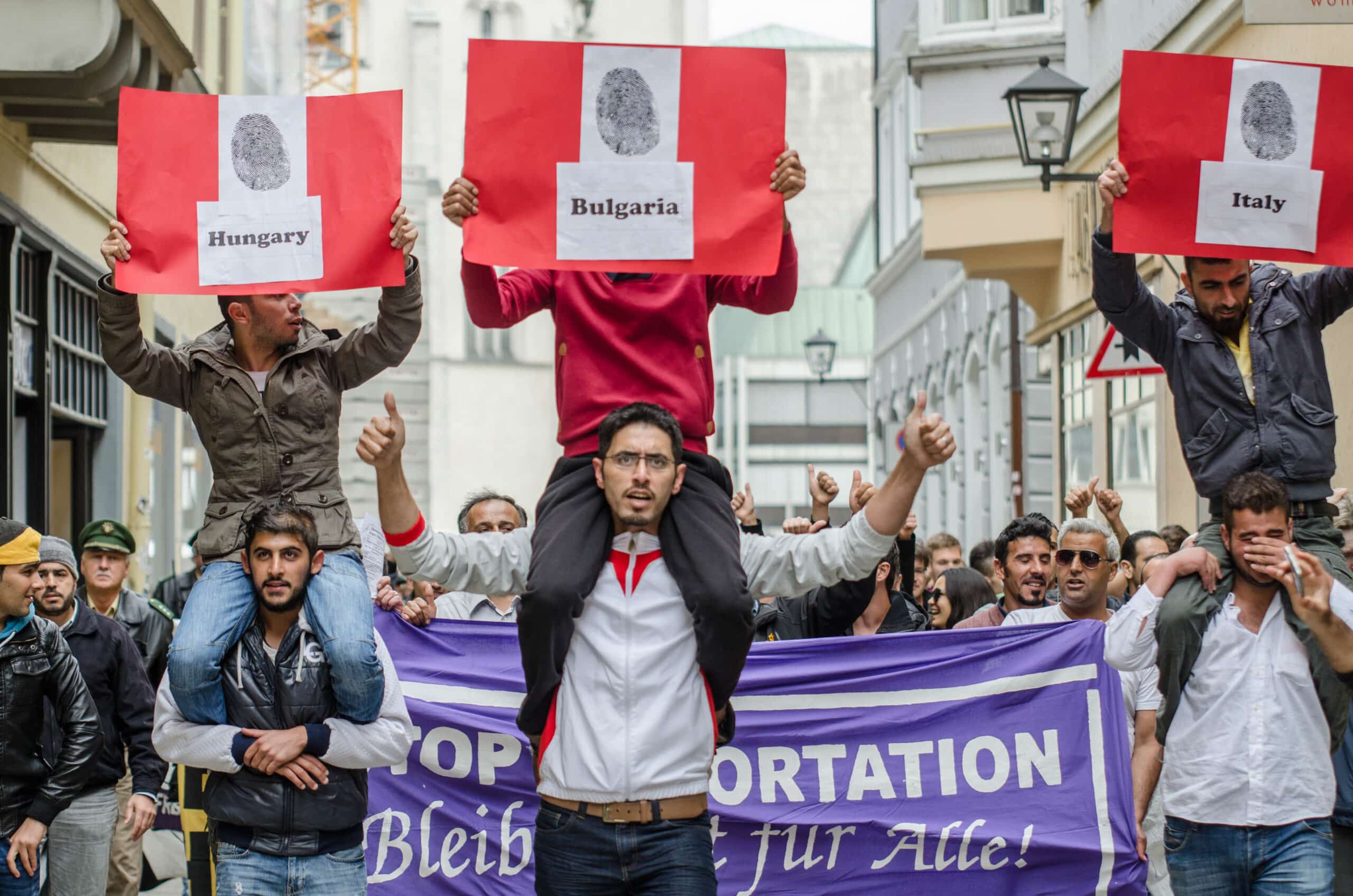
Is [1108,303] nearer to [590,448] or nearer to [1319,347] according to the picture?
[1319,347]

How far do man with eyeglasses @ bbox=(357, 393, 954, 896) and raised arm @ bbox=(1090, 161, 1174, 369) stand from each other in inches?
41.1

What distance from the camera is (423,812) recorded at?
7.79 metres

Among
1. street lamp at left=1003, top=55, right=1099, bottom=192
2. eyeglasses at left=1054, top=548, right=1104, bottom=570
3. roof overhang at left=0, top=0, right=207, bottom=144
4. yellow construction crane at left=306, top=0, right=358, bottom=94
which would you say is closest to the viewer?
eyeglasses at left=1054, top=548, right=1104, bottom=570

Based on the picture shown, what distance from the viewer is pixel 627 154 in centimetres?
575

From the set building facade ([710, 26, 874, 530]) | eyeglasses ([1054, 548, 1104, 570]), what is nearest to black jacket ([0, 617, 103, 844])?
eyeglasses ([1054, 548, 1104, 570])

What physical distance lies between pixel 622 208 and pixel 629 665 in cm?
141

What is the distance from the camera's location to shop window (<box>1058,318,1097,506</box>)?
18.4 metres

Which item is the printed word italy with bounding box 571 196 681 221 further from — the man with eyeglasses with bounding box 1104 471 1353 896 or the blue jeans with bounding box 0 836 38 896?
the blue jeans with bounding box 0 836 38 896

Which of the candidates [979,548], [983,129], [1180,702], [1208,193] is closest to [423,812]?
[1180,702]

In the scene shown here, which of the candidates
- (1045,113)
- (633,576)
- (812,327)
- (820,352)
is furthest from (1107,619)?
(812,327)

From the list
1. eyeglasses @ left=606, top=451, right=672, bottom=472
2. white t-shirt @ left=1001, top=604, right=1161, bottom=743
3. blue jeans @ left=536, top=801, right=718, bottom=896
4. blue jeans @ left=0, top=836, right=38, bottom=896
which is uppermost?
eyeglasses @ left=606, top=451, right=672, bottom=472

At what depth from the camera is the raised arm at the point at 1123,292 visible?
5.98 metres

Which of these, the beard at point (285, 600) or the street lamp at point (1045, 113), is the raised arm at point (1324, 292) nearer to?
the beard at point (285, 600)

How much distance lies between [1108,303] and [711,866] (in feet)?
7.24
